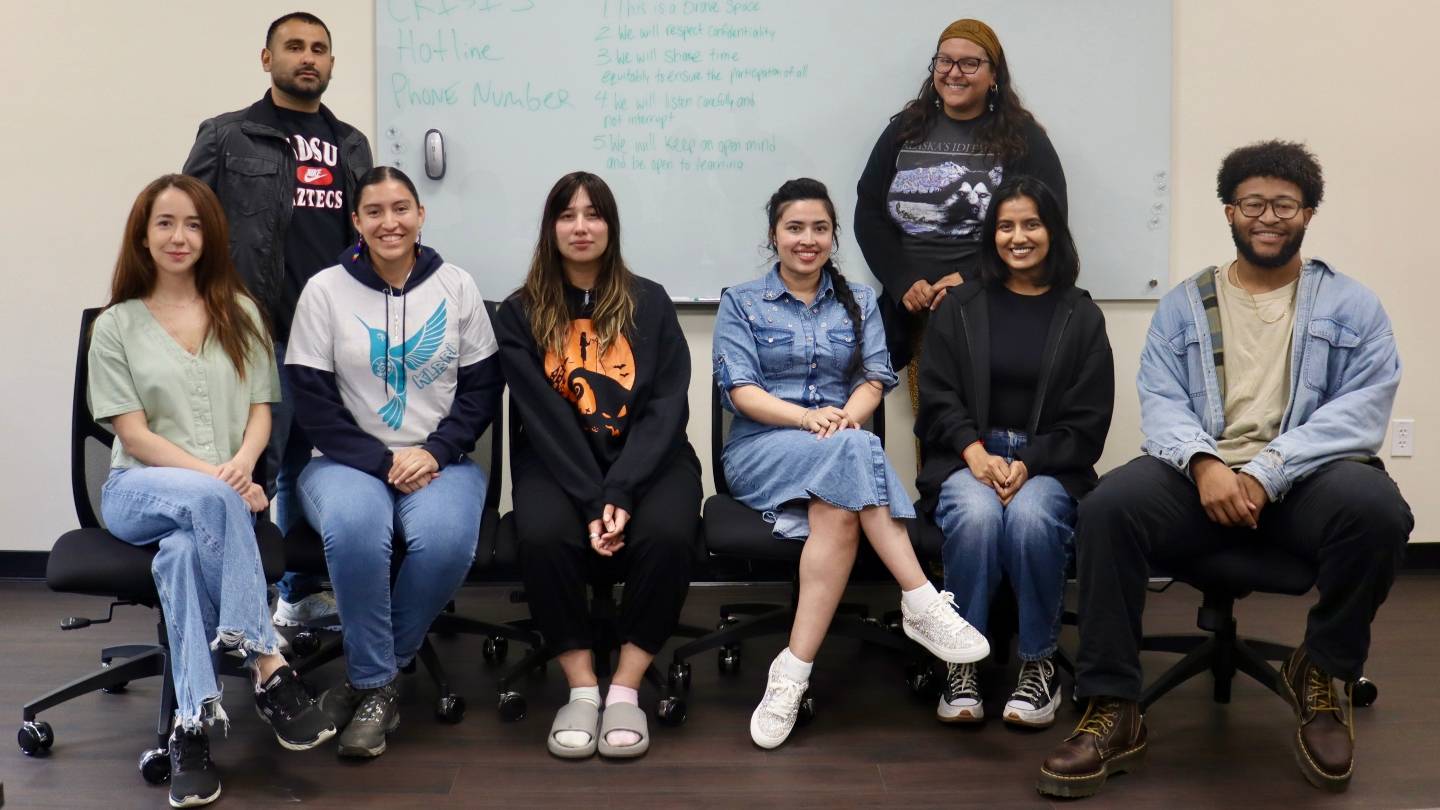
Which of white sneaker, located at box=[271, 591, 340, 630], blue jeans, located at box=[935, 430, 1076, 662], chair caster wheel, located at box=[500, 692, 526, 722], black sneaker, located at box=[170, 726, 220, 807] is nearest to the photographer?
black sneaker, located at box=[170, 726, 220, 807]

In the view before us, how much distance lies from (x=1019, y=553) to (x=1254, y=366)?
68 cm

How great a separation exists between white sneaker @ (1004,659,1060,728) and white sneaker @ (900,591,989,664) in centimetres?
16

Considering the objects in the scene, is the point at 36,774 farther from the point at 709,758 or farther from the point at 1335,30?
the point at 1335,30

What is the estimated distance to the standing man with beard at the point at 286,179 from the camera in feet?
9.42

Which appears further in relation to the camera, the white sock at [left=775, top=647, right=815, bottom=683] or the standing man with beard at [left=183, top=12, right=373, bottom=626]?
the standing man with beard at [left=183, top=12, right=373, bottom=626]

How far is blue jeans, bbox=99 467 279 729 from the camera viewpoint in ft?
7.18

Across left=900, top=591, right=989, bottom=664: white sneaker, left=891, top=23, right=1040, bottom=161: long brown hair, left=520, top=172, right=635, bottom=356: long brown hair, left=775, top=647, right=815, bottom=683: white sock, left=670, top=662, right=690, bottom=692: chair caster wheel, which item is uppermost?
left=891, top=23, right=1040, bottom=161: long brown hair

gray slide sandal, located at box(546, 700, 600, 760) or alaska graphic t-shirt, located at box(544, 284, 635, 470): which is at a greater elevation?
alaska graphic t-shirt, located at box(544, 284, 635, 470)

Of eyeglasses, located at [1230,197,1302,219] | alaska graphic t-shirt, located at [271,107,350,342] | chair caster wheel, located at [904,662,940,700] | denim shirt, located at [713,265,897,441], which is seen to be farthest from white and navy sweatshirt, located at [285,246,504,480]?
eyeglasses, located at [1230,197,1302,219]

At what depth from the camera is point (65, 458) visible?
370cm

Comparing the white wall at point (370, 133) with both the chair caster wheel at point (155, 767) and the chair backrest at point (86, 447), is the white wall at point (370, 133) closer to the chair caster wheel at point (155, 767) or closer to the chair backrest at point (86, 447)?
the chair backrest at point (86, 447)

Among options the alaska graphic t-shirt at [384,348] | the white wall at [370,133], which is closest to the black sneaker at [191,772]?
the alaska graphic t-shirt at [384,348]

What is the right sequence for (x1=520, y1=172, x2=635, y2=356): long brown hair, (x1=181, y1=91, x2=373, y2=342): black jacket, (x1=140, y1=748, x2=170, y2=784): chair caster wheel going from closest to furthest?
(x1=140, y1=748, x2=170, y2=784): chair caster wheel → (x1=520, y1=172, x2=635, y2=356): long brown hair → (x1=181, y1=91, x2=373, y2=342): black jacket

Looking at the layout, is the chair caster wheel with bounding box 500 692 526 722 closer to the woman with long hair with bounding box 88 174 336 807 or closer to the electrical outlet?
the woman with long hair with bounding box 88 174 336 807
